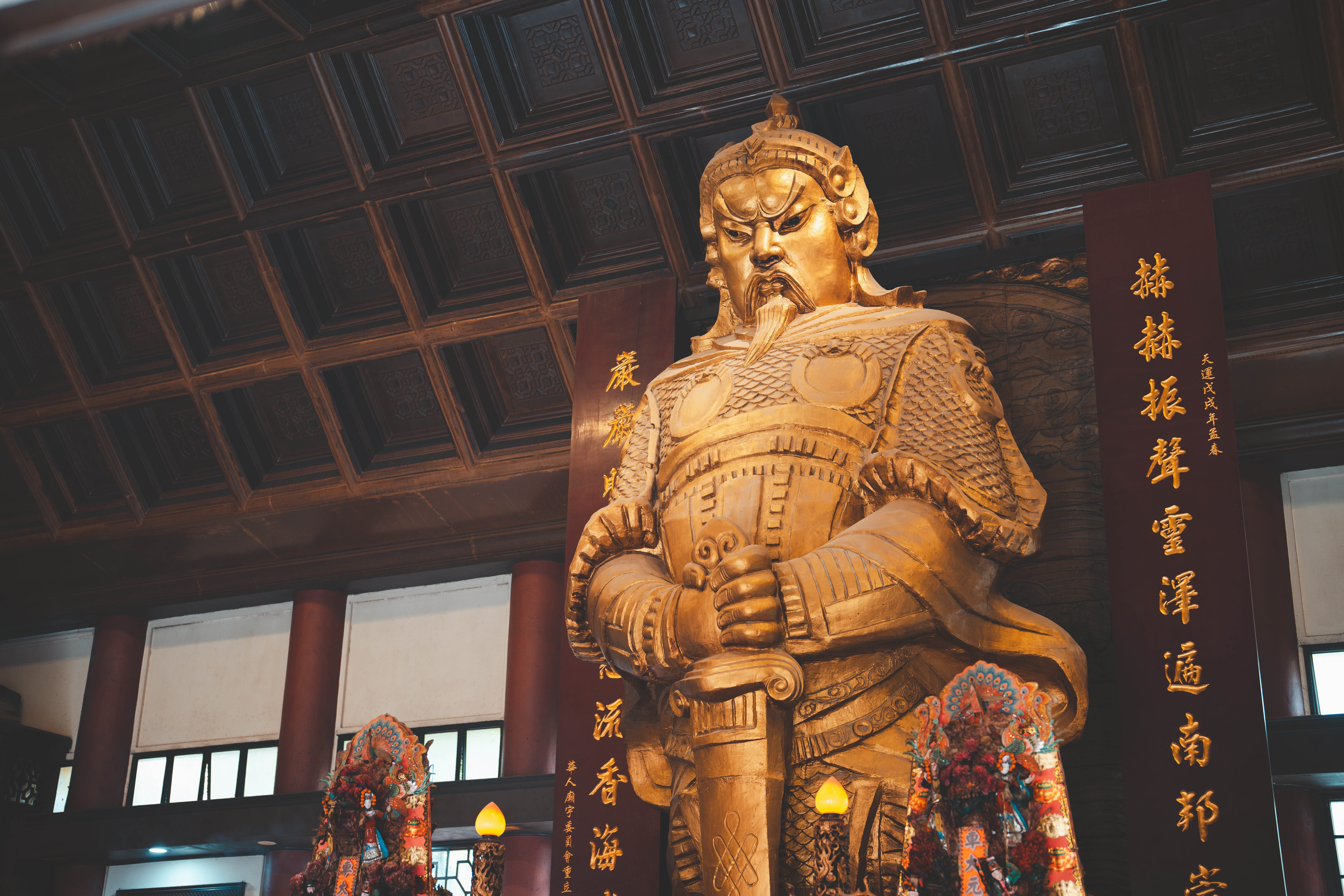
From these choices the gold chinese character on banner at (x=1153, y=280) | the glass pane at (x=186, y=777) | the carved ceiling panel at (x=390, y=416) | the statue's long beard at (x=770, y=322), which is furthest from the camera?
the glass pane at (x=186, y=777)

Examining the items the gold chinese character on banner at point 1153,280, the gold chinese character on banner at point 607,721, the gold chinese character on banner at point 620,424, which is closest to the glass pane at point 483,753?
the gold chinese character on banner at point 607,721

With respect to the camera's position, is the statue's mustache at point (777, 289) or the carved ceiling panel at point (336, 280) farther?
the carved ceiling panel at point (336, 280)

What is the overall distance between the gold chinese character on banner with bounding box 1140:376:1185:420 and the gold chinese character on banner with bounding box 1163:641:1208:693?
35.6 inches

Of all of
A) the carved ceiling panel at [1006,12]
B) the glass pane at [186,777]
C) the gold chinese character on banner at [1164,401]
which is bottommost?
the glass pane at [186,777]

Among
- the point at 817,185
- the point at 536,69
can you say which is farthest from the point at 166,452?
the point at 817,185

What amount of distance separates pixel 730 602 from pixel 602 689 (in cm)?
200

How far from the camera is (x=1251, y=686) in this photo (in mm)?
4348

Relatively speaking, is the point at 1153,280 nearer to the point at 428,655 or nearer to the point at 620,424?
the point at 620,424

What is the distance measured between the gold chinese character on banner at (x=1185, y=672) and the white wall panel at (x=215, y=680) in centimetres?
550

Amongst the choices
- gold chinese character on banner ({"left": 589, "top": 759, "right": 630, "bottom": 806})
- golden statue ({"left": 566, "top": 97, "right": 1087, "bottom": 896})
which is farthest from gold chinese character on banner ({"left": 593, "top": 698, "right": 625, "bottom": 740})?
golden statue ({"left": 566, "top": 97, "right": 1087, "bottom": 896})

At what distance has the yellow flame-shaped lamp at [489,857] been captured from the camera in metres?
4.74

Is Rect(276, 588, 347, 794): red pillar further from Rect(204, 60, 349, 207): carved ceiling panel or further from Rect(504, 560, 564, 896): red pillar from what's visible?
Rect(204, 60, 349, 207): carved ceiling panel

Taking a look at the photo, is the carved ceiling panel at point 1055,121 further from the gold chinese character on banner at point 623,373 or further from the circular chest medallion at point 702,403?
the circular chest medallion at point 702,403

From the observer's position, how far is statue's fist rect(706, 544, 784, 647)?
12.2ft
